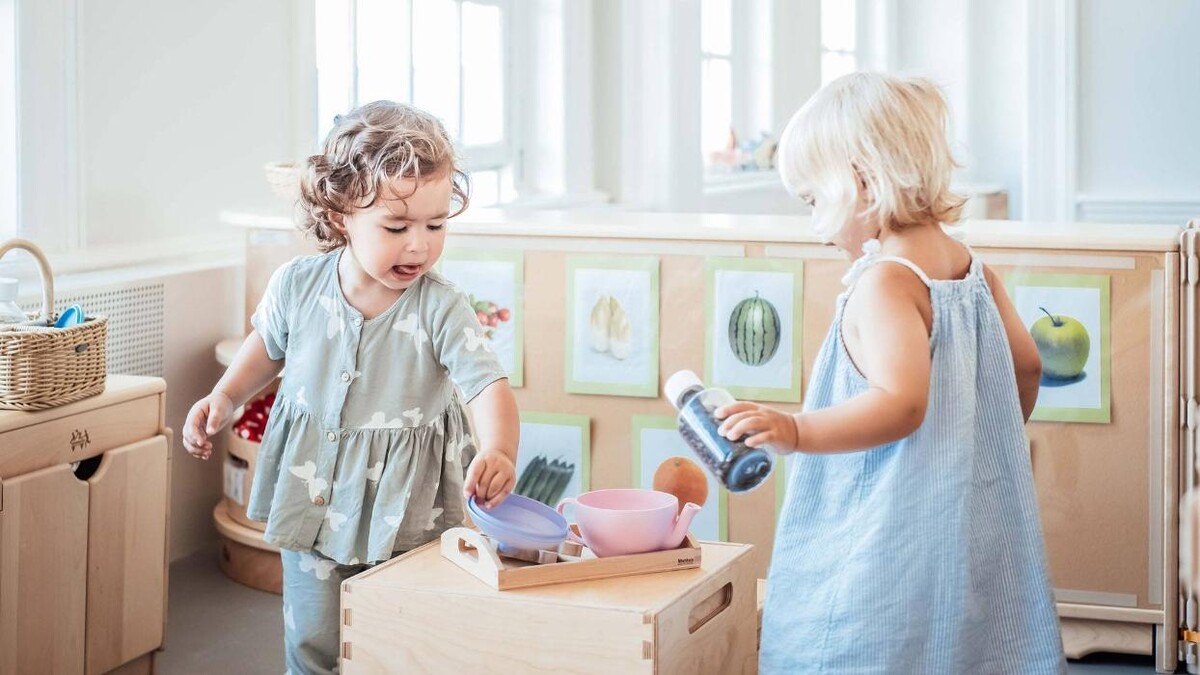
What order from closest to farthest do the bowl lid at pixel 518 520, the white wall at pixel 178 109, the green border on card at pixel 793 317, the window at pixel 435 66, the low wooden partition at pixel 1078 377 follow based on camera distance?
the bowl lid at pixel 518 520 → the low wooden partition at pixel 1078 377 → the green border on card at pixel 793 317 → the white wall at pixel 178 109 → the window at pixel 435 66

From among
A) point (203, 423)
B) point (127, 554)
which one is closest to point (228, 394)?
point (203, 423)

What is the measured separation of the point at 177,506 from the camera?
3.46 metres

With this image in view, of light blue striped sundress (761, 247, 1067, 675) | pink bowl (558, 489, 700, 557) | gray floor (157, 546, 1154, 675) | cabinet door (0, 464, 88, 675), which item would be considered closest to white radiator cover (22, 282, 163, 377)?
gray floor (157, 546, 1154, 675)

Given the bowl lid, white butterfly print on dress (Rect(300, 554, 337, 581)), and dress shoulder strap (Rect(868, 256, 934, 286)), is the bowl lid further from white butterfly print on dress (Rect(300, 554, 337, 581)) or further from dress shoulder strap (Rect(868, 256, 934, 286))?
dress shoulder strap (Rect(868, 256, 934, 286))

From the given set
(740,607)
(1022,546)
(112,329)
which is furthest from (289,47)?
(1022,546)

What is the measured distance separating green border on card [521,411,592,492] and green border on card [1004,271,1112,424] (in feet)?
2.97

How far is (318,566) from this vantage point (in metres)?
2.07

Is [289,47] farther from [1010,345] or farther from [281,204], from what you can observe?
[1010,345]

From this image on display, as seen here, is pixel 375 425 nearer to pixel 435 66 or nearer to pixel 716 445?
pixel 716 445

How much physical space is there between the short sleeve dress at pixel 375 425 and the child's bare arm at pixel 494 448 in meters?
0.05

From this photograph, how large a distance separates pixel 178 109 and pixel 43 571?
4.95 ft

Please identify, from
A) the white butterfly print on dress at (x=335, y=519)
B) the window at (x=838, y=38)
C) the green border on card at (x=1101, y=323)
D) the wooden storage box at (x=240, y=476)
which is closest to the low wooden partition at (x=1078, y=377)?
the green border on card at (x=1101, y=323)

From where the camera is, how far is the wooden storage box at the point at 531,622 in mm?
1680

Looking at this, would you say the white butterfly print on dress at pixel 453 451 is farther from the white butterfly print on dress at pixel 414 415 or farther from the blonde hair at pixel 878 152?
the blonde hair at pixel 878 152
